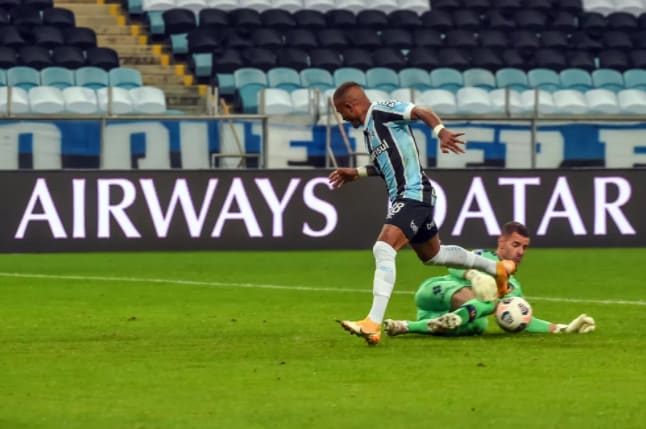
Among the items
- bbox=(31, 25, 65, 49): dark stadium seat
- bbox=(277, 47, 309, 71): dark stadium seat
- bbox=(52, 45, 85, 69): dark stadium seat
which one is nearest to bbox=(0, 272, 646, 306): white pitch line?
bbox=(52, 45, 85, 69): dark stadium seat

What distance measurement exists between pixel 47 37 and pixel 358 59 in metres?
6.17

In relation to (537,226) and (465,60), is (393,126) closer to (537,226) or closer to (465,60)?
(537,226)

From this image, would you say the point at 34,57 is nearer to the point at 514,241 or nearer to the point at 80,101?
the point at 80,101

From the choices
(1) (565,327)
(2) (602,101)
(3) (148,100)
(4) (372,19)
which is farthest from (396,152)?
(4) (372,19)

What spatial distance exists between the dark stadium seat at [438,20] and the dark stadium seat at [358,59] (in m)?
2.03

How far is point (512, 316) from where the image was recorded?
33.9 ft

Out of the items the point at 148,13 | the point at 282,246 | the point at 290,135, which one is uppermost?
the point at 148,13

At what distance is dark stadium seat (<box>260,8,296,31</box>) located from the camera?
30578 mm

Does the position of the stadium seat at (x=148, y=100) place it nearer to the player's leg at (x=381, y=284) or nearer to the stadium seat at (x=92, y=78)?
the stadium seat at (x=92, y=78)

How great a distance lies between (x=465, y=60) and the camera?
102 ft

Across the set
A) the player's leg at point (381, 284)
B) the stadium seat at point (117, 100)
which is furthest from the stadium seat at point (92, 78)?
the player's leg at point (381, 284)

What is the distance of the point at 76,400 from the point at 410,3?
26.3 meters

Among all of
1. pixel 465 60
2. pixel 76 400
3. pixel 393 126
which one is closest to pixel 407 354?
pixel 393 126

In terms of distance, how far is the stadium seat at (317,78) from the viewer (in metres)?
28.7
